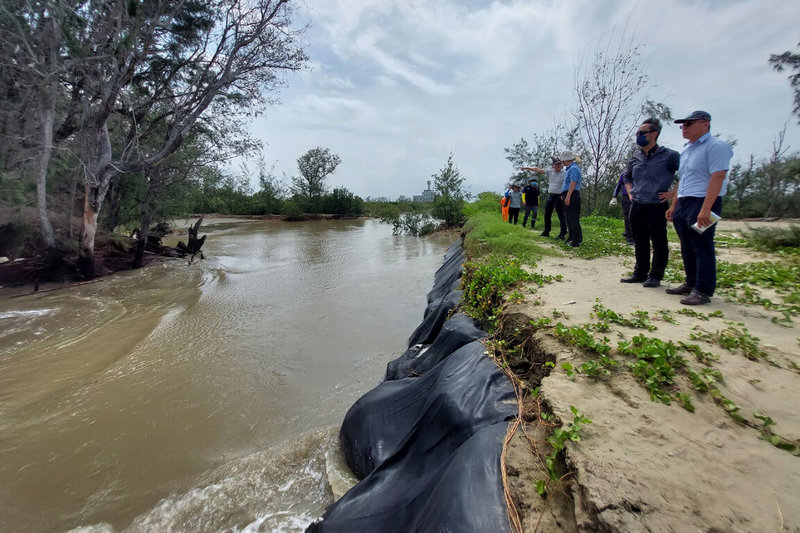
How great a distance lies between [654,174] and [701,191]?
0.68 meters

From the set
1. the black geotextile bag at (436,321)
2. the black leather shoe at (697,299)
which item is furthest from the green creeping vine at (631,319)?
the black geotextile bag at (436,321)

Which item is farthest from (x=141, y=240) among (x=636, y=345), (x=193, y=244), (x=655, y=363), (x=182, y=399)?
(x=655, y=363)

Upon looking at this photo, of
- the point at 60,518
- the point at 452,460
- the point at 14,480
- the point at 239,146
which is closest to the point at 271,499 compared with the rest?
the point at 60,518

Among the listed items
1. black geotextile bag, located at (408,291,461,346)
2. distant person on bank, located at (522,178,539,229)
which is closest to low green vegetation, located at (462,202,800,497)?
black geotextile bag, located at (408,291,461,346)

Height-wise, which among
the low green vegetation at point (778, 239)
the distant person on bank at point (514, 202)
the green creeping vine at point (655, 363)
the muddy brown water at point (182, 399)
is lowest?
the muddy brown water at point (182, 399)

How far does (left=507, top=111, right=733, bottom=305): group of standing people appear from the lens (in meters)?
2.85

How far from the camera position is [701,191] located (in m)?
2.96

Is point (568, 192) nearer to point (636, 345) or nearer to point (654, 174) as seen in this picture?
point (654, 174)

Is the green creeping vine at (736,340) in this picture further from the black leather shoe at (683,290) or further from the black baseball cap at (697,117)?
the black baseball cap at (697,117)

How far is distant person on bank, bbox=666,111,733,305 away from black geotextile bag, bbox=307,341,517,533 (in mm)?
2166

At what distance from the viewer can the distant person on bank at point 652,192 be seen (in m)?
3.53

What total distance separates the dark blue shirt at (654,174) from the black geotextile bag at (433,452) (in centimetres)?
263

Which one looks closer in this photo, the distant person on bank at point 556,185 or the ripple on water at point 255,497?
the ripple on water at point 255,497

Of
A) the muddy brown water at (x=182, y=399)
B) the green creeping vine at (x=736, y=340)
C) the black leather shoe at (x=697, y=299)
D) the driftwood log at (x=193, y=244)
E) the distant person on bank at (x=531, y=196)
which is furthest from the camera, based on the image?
the driftwood log at (x=193, y=244)
